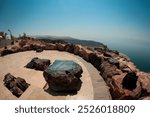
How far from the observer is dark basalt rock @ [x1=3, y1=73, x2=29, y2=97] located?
6.54 meters

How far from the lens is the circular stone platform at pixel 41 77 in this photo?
5930mm

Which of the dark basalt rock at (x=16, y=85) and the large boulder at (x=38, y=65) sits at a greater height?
the large boulder at (x=38, y=65)

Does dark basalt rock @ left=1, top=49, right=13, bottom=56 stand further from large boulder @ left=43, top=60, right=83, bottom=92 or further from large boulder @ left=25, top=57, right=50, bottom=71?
large boulder @ left=43, top=60, right=83, bottom=92

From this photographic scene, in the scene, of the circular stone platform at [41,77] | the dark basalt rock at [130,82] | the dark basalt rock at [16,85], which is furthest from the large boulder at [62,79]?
the dark basalt rock at [130,82]

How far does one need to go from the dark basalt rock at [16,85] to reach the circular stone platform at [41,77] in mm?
158

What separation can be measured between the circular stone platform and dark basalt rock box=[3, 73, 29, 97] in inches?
6.2

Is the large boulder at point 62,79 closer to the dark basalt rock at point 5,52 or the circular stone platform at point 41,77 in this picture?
the circular stone platform at point 41,77

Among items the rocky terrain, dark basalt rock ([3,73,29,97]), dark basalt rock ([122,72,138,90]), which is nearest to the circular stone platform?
dark basalt rock ([3,73,29,97])

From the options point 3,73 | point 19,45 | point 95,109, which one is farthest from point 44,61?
point 95,109

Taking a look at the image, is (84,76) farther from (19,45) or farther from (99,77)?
(19,45)

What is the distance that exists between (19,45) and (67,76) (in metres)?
7.07

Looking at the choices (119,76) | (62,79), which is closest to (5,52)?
(62,79)

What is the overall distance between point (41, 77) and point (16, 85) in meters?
1.18

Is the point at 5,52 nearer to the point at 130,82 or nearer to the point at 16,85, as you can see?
the point at 16,85
